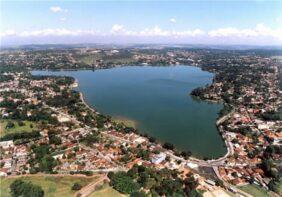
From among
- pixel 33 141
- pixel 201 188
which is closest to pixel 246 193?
pixel 201 188

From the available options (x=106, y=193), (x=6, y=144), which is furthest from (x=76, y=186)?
(x=6, y=144)

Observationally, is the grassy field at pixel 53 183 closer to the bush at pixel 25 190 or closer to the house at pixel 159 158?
the bush at pixel 25 190

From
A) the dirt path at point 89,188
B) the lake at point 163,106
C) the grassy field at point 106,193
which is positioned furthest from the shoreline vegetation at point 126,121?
the grassy field at point 106,193

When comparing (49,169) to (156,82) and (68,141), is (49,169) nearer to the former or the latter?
(68,141)

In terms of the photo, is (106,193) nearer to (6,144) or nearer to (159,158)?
(159,158)

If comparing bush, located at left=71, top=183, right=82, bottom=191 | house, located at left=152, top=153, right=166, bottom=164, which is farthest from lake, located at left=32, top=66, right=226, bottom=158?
bush, located at left=71, top=183, right=82, bottom=191
